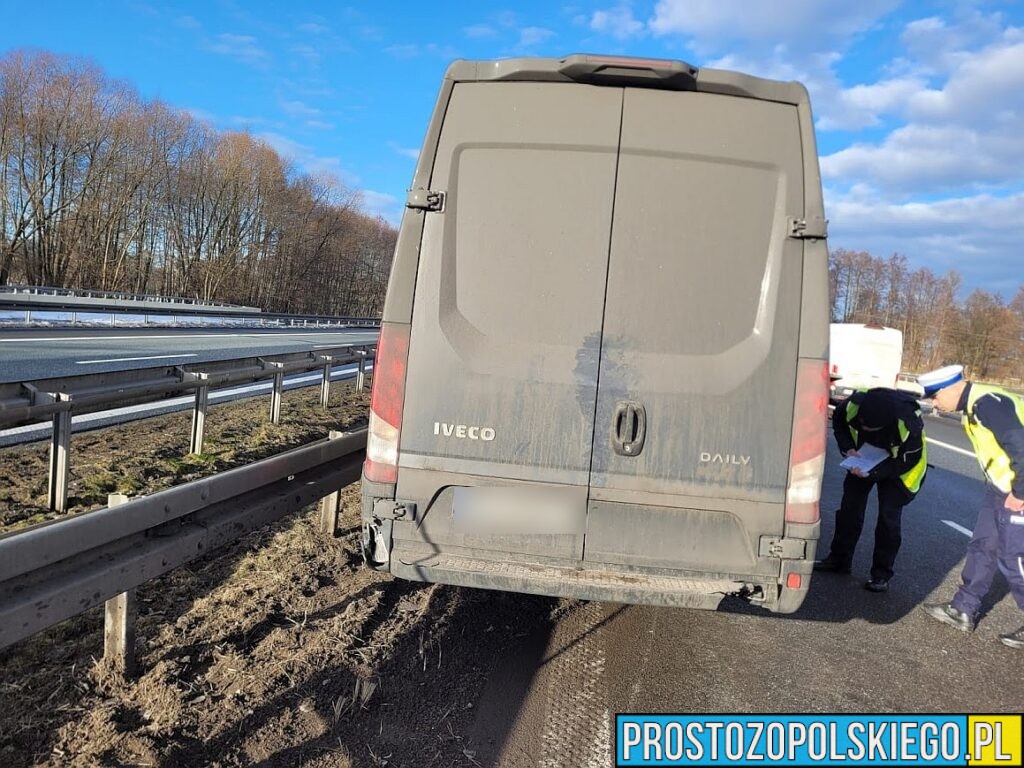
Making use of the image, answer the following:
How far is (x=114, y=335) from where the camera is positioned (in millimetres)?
22734

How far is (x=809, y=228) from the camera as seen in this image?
123 inches

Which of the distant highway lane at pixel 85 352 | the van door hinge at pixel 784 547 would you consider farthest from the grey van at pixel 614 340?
the distant highway lane at pixel 85 352

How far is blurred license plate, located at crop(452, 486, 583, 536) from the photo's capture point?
3242mm

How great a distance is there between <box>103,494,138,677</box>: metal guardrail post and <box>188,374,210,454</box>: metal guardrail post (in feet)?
12.5

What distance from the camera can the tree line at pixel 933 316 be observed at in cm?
5284

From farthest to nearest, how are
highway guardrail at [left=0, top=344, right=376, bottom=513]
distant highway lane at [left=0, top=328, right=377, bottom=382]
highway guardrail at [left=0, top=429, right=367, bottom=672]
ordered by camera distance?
distant highway lane at [left=0, top=328, right=377, bottom=382]
highway guardrail at [left=0, top=344, right=376, bottom=513]
highway guardrail at [left=0, top=429, right=367, bottom=672]

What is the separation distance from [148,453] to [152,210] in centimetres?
5915

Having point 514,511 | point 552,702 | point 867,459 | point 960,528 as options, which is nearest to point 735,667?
point 552,702

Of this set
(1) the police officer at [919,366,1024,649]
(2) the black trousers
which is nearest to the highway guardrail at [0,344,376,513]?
(2) the black trousers

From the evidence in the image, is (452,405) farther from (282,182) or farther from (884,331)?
(282,182)

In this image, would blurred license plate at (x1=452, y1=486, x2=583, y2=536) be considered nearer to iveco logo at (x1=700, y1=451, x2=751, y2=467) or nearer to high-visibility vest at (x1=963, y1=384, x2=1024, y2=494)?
iveco logo at (x1=700, y1=451, x2=751, y2=467)

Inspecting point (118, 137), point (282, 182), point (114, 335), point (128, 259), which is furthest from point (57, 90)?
point (114, 335)

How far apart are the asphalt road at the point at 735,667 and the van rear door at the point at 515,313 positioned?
76cm

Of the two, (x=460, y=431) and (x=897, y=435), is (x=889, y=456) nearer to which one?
(x=897, y=435)
